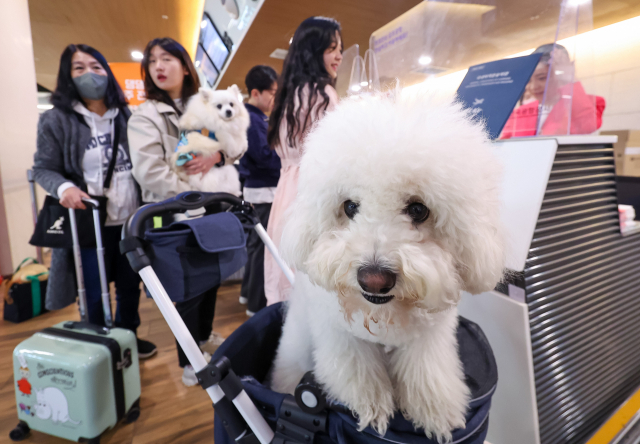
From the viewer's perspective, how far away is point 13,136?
2.70 m

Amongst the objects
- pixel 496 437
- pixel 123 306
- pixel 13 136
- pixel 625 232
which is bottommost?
pixel 496 437

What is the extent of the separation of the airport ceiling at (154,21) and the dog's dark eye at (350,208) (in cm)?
244

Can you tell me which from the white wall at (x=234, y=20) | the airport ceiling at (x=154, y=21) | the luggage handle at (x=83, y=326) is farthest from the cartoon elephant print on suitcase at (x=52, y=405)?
the white wall at (x=234, y=20)

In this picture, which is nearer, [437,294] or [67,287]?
[437,294]

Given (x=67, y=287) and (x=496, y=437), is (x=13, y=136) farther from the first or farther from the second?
(x=496, y=437)

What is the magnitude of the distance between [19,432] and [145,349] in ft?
→ 1.96

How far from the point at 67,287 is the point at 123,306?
0.87 ft

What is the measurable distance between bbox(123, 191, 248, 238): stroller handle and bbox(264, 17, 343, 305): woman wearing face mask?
344 mm

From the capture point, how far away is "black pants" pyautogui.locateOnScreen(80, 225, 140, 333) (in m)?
1.44

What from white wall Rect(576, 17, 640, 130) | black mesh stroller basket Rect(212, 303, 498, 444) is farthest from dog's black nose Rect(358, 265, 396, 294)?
white wall Rect(576, 17, 640, 130)

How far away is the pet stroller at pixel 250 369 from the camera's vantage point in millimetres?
590

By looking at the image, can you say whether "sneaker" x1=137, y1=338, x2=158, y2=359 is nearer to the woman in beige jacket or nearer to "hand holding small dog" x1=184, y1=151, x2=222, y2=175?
the woman in beige jacket

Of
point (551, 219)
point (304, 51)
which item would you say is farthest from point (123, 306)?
point (551, 219)

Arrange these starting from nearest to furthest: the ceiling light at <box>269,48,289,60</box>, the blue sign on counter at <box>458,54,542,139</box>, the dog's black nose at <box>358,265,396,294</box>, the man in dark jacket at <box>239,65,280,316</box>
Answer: the dog's black nose at <box>358,265,396,294</box> → the blue sign on counter at <box>458,54,542,139</box> → the man in dark jacket at <box>239,65,280,316</box> → the ceiling light at <box>269,48,289,60</box>
